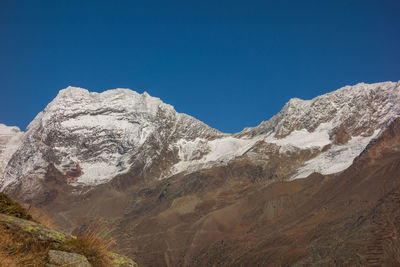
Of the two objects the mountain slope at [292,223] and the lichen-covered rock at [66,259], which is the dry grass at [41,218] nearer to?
the lichen-covered rock at [66,259]

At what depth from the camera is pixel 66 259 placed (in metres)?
8.53

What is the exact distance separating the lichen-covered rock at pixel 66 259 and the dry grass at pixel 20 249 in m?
0.17

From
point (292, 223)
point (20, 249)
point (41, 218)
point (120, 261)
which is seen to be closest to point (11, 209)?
point (41, 218)

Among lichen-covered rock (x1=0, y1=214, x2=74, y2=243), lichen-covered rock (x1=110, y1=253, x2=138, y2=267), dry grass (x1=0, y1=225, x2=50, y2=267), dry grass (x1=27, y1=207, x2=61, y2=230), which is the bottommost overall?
lichen-covered rock (x1=110, y1=253, x2=138, y2=267)

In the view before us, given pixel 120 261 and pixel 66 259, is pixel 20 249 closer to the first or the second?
pixel 66 259

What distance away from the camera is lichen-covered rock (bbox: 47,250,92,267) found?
27.5 ft

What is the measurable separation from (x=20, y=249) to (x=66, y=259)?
37.3 inches

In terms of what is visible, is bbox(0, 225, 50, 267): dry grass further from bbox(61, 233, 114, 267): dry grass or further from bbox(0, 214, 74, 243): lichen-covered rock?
bbox(61, 233, 114, 267): dry grass

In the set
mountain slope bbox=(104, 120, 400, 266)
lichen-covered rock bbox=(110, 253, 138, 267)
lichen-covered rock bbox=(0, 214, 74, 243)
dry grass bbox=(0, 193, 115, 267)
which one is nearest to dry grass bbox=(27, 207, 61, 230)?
dry grass bbox=(0, 193, 115, 267)

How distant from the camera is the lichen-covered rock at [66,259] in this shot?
27.5ft

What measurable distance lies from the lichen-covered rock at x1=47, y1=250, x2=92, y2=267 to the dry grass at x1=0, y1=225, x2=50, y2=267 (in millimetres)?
173

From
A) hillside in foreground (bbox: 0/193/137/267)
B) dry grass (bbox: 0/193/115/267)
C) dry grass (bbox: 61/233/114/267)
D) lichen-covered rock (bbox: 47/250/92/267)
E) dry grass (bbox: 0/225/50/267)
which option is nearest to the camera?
dry grass (bbox: 0/225/50/267)

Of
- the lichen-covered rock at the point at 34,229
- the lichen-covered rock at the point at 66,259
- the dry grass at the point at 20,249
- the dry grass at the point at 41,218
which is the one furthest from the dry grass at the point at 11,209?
the lichen-covered rock at the point at 66,259

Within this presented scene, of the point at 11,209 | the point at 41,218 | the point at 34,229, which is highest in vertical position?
the point at 11,209
